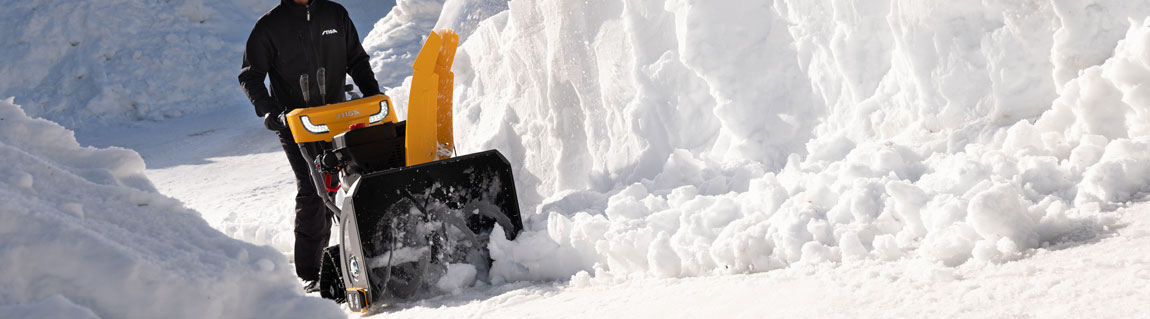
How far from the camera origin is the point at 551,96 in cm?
548

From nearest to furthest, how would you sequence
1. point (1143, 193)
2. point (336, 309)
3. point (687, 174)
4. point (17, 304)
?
point (17, 304) < point (336, 309) < point (1143, 193) < point (687, 174)

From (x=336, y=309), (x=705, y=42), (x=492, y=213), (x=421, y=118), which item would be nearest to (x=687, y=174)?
(x=705, y=42)

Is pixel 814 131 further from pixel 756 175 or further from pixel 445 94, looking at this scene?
pixel 445 94

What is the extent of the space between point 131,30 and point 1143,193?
58.4 feet

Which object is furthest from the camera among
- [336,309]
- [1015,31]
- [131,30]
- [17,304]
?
[131,30]

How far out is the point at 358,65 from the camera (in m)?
4.64

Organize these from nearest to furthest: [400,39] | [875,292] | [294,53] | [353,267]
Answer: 1. [875,292]
2. [353,267]
3. [294,53]
4. [400,39]

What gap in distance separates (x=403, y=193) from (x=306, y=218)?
0.91 metres

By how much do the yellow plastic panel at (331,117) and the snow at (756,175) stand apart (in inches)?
31.0

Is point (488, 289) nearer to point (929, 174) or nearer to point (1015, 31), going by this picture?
point (929, 174)

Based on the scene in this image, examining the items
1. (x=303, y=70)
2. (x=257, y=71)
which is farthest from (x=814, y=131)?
(x=257, y=71)

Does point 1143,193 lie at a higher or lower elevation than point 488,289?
higher

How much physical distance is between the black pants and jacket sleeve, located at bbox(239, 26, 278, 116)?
0.66ft

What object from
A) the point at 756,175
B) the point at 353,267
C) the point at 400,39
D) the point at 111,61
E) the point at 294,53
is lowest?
the point at 111,61
